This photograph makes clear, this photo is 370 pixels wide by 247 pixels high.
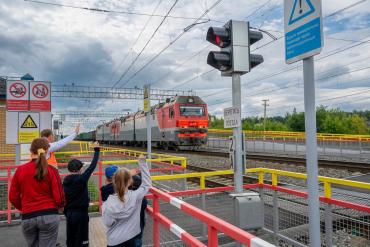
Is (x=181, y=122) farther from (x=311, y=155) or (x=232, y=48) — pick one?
(x=311, y=155)

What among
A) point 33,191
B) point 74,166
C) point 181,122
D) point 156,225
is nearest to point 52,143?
point 74,166

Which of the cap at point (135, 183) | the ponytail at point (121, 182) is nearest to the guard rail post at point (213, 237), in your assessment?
the ponytail at point (121, 182)

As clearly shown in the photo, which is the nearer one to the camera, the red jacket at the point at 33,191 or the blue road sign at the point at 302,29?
the blue road sign at the point at 302,29

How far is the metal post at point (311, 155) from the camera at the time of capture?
2896 mm

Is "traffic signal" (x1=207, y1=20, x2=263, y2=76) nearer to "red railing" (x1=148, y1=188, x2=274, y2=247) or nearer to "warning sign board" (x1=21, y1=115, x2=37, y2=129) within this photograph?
"red railing" (x1=148, y1=188, x2=274, y2=247)

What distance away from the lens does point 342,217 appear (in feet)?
15.5

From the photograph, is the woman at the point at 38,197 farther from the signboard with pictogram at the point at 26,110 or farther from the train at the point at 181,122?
the train at the point at 181,122

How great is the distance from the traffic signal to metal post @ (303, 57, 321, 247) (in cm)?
193

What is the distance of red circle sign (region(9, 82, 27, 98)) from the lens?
8234mm

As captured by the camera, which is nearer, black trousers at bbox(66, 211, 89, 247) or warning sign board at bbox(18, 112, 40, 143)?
black trousers at bbox(66, 211, 89, 247)

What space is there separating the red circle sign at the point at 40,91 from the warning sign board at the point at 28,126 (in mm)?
459

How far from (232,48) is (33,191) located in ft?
10.1

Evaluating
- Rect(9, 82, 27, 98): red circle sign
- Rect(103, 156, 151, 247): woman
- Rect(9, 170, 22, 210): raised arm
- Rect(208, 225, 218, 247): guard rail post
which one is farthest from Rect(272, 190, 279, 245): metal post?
Rect(9, 82, 27, 98): red circle sign

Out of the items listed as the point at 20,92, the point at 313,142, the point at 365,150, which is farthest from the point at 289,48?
the point at 365,150
